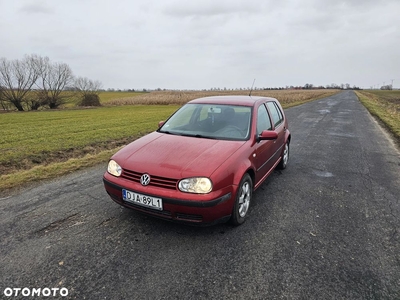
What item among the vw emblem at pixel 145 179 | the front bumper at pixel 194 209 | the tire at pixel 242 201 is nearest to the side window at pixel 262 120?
the tire at pixel 242 201

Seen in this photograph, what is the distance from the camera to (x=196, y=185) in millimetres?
2648

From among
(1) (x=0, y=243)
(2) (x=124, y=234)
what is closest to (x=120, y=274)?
(2) (x=124, y=234)

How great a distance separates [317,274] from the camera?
2.33 meters

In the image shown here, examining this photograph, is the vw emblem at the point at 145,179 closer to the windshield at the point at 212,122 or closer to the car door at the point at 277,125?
the windshield at the point at 212,122

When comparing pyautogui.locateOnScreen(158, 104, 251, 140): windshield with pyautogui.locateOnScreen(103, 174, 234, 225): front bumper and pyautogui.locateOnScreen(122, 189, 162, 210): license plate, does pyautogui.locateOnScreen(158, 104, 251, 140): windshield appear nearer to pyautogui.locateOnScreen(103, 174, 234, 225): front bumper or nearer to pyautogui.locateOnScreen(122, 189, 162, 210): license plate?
pyautogui.locateOnScreen(103, 174, 234, 225): front bumper

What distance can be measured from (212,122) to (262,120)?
0.85m

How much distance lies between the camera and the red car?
265cm

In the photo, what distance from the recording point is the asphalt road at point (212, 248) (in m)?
2.17

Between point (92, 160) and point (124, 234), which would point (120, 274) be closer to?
point (124, 234)

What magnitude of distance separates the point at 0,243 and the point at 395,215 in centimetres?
486

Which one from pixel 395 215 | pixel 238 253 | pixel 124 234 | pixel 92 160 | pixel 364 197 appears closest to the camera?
pixel 238 253

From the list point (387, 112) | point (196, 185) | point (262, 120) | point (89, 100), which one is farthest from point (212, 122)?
point (89, 100)

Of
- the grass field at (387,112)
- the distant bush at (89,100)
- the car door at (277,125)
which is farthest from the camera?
the distant bush at (89,100)

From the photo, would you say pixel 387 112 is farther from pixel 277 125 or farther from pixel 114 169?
pixel 114 169
